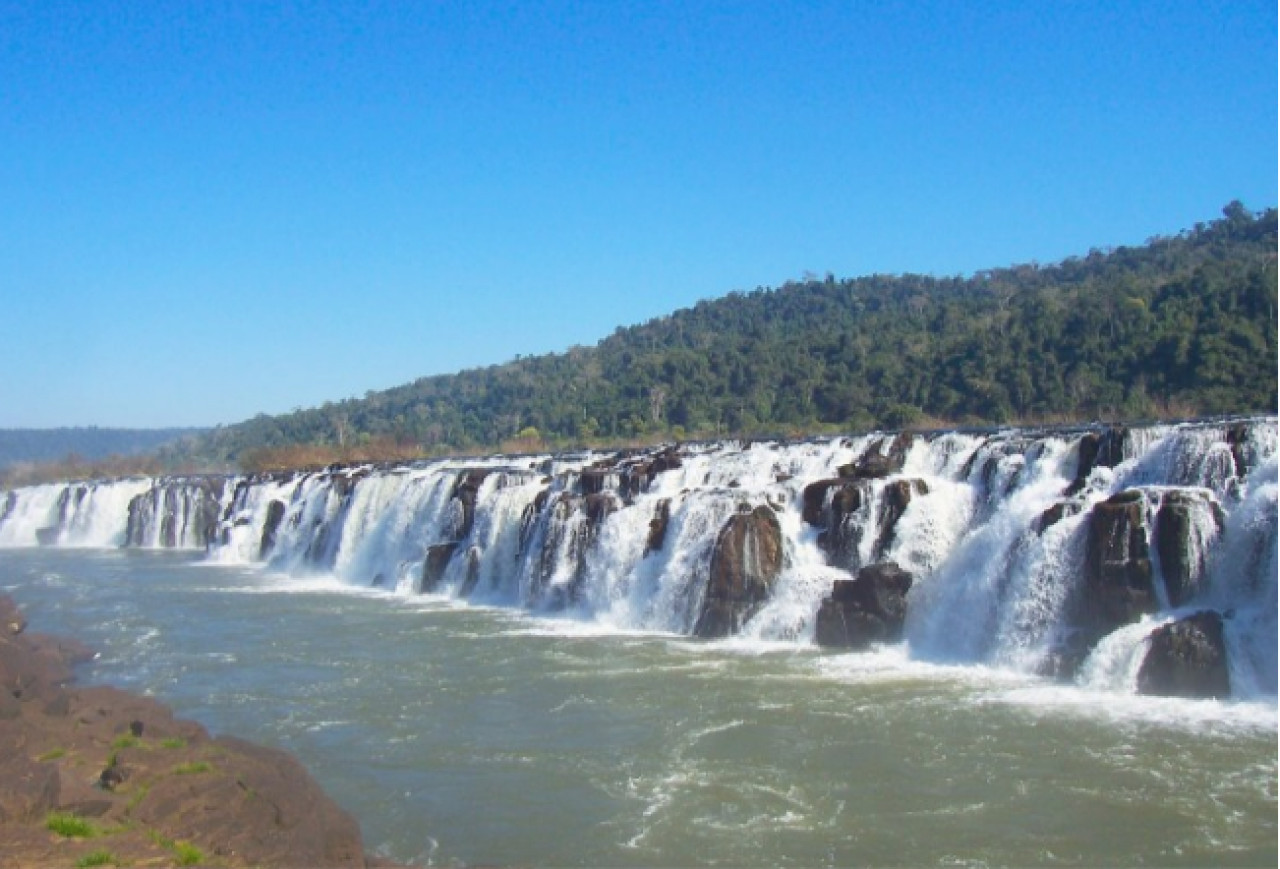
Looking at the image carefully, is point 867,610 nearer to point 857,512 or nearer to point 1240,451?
point 857,512

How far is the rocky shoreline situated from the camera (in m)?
8.31

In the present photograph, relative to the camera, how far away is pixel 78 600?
1061 inches

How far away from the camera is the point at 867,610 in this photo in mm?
17891

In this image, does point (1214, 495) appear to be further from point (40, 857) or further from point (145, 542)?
point (145, 542)

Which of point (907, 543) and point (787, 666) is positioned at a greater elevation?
point (907, 543)

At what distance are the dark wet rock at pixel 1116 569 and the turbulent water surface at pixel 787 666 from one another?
4 centimetres

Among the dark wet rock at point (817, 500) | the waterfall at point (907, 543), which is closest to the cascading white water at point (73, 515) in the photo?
the waterfall at point (907, 543)

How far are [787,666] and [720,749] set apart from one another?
440cm

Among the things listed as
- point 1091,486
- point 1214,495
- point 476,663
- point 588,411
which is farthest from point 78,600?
point 588,411

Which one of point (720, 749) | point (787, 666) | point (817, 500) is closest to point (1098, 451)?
point (817, 500)

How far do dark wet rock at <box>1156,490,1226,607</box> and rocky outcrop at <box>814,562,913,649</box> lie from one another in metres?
4.16

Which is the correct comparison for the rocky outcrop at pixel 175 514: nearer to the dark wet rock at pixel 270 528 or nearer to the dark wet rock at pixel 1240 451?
the dark wet rock at pixel 270 528

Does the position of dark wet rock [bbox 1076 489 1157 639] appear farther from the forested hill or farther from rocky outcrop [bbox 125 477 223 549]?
rocky outcrop [bbox 125 477 223 549]

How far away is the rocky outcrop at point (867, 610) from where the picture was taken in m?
17.8
